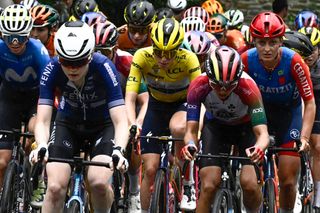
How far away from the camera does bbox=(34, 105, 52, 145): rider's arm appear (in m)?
9.19

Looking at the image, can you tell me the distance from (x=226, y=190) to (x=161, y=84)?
2.35m

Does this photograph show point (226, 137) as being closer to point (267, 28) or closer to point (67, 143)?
point (267, 28)

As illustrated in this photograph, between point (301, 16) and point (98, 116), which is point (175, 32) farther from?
point (301, 16)

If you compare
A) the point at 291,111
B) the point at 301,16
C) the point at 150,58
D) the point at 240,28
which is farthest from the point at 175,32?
the point at 240,28

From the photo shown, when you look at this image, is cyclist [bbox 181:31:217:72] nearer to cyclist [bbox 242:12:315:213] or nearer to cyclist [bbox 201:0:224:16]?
cyclist [bbox 242:12:315:213]

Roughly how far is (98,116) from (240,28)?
927 cm

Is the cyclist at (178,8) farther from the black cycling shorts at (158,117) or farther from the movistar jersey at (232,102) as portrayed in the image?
the movistar jersey at (232,102)

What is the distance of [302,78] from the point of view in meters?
10.5

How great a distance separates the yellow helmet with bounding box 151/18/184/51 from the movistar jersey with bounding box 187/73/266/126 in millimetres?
1065

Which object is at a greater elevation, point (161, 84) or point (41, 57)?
point (41, 57)

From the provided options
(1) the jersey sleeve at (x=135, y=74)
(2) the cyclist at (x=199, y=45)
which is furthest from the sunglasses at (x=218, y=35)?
(1) the jersey sleeve at (x=135, y=74)

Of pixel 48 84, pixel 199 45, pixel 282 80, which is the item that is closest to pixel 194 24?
pixel 199 45

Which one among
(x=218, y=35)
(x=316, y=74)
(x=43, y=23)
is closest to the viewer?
(x=316, y=74)

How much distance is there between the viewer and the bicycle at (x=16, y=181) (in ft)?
33.2
